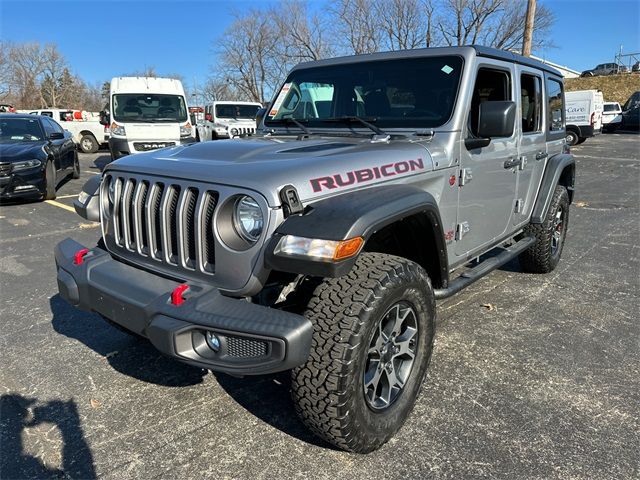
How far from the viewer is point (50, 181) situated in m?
8.96

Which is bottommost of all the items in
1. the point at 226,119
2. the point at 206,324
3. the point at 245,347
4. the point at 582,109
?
the point at 245,347

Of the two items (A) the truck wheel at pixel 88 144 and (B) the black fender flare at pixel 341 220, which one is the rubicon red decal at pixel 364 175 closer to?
(B) the black fender flare at pixel 341 220

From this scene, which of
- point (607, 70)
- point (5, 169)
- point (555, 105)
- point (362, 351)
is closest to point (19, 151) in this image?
point (5, 169)

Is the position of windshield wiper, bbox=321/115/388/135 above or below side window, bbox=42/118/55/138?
below

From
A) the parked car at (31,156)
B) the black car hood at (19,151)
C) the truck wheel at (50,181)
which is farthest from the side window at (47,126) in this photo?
the truck wheel at (50,181)

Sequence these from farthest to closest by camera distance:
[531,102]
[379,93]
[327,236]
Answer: [531,102]
[379,93]
[327,236]

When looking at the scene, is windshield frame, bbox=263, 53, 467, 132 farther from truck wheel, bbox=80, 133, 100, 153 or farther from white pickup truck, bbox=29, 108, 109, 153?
truck wheel, bbox=80, 133, 100, 153

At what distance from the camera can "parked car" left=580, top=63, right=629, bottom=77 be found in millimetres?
42594

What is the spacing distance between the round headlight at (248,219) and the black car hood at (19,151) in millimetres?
7840

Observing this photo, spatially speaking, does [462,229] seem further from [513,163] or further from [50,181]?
[50,181]

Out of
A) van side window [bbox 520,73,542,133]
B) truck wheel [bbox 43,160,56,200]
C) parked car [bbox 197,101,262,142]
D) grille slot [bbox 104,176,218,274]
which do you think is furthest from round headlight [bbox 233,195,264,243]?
parked car [bbox 197,101,262,142]

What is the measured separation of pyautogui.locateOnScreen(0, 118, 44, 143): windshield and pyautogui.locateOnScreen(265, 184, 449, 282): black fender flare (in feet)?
30.3

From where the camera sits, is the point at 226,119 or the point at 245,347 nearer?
the point at 245,347

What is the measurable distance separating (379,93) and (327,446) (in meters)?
2.34
